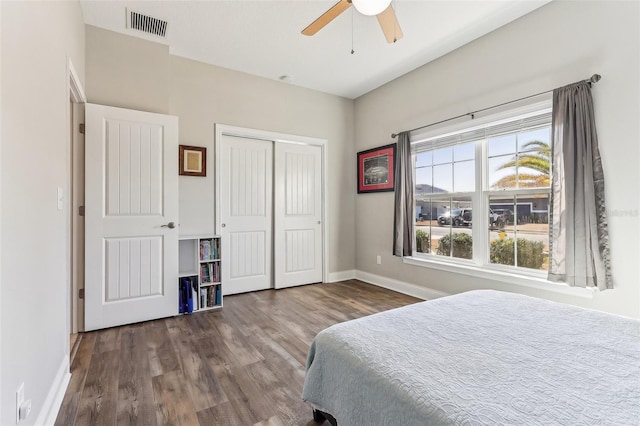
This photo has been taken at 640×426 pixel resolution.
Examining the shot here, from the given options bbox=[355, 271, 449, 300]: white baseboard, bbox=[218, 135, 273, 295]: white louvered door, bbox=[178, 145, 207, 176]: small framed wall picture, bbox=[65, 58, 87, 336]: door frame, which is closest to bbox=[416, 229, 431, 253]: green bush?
bbox=[355, 271, 449, 300]: white baseboard

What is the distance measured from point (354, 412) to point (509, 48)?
324cm

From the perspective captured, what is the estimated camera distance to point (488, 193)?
3012 mm

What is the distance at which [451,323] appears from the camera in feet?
4.56

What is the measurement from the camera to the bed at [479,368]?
804mm

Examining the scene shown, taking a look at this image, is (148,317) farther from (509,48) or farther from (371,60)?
(509,48)

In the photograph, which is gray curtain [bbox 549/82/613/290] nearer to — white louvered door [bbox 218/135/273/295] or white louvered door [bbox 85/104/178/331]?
white louvered door [bbox 218/135/273/295]

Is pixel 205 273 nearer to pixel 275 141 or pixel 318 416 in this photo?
pixel 275 141

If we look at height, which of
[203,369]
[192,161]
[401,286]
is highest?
[192,161]

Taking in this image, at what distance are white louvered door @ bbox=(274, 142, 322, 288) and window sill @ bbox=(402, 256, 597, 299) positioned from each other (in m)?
1.39

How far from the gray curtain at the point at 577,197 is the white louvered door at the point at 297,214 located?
280cm

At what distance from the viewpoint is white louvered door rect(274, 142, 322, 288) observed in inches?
161

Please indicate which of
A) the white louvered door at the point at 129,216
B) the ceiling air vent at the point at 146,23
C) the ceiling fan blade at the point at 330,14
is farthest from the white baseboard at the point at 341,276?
the ceiling air vent at the point at 146,23

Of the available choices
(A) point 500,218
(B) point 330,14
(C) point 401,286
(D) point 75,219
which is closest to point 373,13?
(B) point 330,14

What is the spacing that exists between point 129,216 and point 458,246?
343 centimetres
